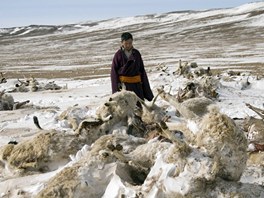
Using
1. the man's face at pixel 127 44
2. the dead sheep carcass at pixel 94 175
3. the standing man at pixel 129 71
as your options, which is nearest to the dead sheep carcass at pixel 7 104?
the standing man at pixel 129 71

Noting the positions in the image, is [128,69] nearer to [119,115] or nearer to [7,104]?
[119,115]

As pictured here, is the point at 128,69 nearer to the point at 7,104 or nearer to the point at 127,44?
the point at 127,44

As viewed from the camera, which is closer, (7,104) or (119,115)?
(119,115)

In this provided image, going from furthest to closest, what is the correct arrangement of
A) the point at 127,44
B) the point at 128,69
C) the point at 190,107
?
the point at 128,69 → the point at 127,44 → the point at 190,107

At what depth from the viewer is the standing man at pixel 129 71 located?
7.13 meters

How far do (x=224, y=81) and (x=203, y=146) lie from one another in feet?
34.8

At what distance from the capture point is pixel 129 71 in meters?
7.23

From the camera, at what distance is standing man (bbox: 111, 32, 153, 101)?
23.4ft

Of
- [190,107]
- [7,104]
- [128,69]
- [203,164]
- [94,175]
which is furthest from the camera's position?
[7,104]

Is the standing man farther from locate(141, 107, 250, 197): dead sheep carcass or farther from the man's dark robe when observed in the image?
locate(141, 107, 250, 197): dead sheep carcass

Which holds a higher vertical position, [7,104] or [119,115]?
[119,115]

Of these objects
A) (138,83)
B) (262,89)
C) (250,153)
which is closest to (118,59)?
(138,83)

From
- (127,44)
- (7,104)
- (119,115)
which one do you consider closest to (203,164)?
(119,115)

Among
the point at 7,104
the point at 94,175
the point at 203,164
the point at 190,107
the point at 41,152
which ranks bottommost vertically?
the point at 7,104
